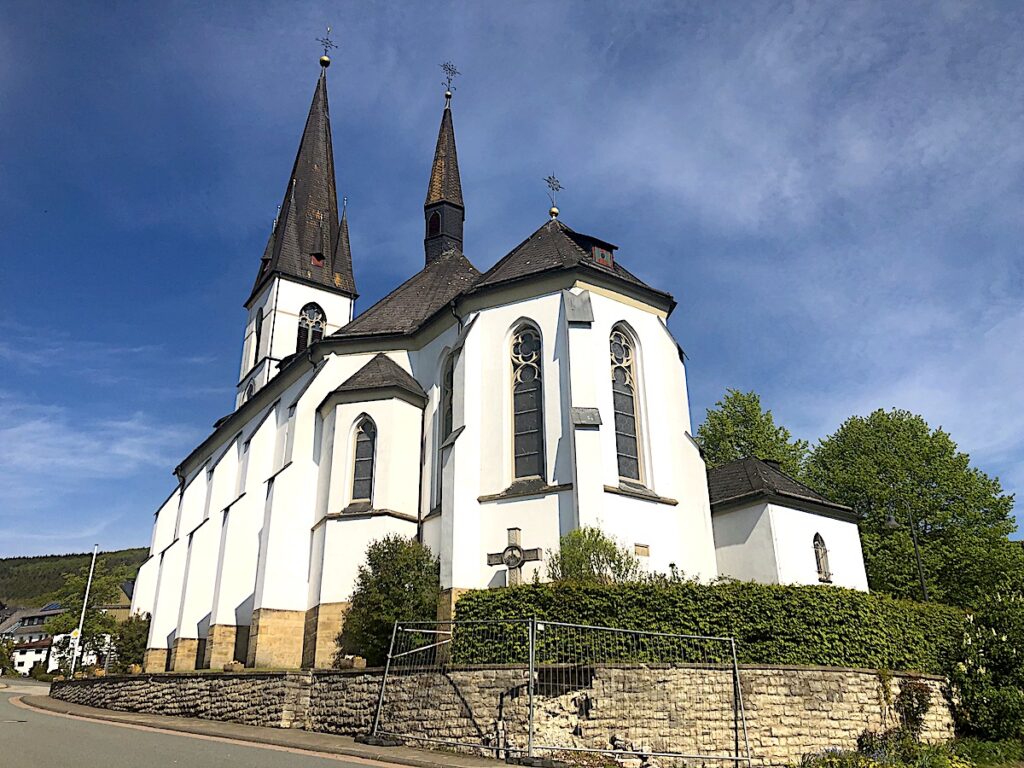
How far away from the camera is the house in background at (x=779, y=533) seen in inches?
820

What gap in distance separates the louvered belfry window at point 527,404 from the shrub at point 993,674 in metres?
9.33

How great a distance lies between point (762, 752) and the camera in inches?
469

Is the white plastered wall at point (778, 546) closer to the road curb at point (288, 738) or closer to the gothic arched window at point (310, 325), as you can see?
the road curb at point (288, 738)

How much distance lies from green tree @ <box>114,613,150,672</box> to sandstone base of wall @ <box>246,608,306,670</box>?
12538 mm

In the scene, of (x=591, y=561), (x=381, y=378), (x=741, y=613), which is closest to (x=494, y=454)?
(x=591, y=561)

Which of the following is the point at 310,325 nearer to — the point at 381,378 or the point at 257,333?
the point at 257,333

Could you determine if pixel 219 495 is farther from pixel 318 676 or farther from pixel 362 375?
pixel 318 676

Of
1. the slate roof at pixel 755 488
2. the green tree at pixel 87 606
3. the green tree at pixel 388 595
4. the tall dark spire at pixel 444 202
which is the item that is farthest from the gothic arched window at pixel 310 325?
the green tree at pixel 87 606

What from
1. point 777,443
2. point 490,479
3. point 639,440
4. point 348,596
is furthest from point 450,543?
point 777,443

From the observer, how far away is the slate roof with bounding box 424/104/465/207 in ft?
113

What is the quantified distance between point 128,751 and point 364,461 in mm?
11296

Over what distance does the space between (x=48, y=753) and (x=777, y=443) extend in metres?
30.6

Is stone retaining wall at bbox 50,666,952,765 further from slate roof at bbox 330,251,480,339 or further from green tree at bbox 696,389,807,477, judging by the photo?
green tree at bbox 696,389,807,477

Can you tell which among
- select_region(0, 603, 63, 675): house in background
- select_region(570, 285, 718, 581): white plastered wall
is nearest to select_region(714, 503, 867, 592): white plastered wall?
select_region(570, 285, 718, 581): white plastered wall
